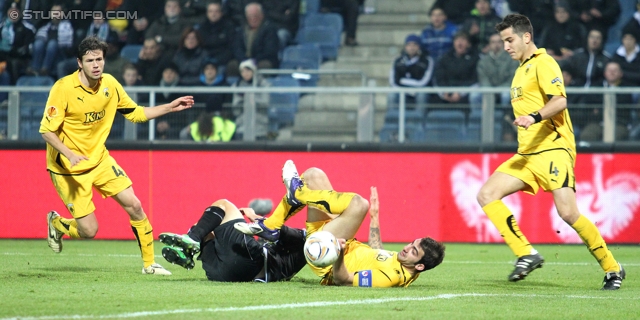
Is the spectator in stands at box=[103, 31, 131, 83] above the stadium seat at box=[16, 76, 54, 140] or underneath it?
above

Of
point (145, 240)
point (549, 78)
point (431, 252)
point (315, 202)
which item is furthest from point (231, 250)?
point (549, 78)

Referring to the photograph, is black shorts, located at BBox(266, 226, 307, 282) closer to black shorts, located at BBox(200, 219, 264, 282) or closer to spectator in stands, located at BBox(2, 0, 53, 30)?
black shorts, located at BBox(200, 219, 264, 282)

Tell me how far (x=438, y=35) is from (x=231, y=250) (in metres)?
9.12

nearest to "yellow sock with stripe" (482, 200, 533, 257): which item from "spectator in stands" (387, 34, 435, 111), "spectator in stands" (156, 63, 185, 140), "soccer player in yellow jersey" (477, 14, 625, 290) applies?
"soccer player in yellow jersey" (477, 14, 625, 290)

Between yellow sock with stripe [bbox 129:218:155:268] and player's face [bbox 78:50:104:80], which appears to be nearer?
player's face [bbox 78:50:104:80]

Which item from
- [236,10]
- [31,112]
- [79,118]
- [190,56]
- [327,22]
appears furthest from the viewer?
[327,22]

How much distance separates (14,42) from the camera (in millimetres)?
16250

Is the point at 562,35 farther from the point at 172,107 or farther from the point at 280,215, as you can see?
the point at 280,215

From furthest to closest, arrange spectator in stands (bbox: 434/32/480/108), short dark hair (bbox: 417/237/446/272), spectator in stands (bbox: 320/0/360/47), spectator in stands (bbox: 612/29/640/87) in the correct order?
spectator in stands (bbox: 320/0/360/47), spectator in stands (bbox: 434/32/480/108), spectator in stands (bbox: 612/29/640/87), short dark hair (bbox: 417/237/446/272)

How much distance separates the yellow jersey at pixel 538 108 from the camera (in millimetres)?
7766

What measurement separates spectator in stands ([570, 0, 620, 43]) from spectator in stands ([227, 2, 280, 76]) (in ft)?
17.1

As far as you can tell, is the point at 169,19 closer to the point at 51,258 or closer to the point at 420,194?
the point at 420,194

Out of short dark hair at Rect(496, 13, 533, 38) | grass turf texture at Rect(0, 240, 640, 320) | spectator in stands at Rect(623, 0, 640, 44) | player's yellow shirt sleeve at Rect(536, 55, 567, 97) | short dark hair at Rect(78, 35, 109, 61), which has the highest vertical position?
spectator in stands at Rect(623, 0, 640, 44)

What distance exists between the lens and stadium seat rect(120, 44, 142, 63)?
1628cm
